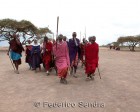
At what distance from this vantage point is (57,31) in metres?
12.4

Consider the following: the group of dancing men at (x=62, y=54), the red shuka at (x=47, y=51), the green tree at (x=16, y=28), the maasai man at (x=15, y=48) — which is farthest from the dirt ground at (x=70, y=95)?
the green tree at (x=16, y=28)

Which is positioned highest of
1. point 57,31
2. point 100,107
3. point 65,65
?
point 57,31

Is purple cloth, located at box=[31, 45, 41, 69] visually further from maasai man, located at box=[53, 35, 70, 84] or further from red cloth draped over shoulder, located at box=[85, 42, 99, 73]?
red cloth draped over shoulder, located at box=[85, 42, 99, 73]

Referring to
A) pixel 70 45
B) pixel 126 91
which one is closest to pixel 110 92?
pixel 126 91

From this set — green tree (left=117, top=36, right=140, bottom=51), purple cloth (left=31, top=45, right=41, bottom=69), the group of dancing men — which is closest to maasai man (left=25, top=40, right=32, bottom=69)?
the group of dancing men

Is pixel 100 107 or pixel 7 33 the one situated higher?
pixel 7 33

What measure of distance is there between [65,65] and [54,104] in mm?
3469

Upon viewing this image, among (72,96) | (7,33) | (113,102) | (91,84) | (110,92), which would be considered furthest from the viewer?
(7,33)

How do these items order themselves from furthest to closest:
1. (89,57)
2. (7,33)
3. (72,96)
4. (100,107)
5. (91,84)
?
(7,33) < (89,57) < (91,84) < (72,96) < (100,107)

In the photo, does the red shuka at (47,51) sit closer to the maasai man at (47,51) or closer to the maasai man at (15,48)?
the maasai man at (47,51)

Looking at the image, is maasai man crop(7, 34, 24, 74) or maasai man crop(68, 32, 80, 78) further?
maasai man crop(7, 34, 24, 74)

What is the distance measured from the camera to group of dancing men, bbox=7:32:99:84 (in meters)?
11.6

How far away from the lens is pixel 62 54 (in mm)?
11625

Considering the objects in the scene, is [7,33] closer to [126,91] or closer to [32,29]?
[32,29]
